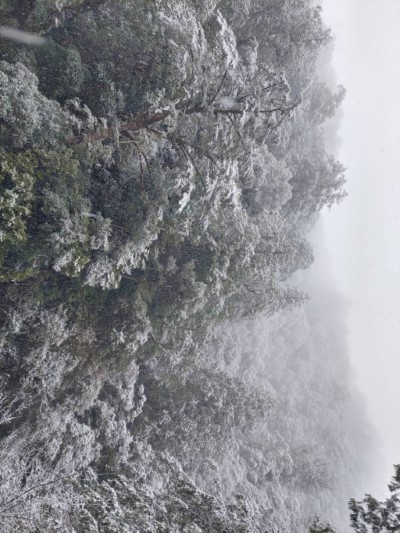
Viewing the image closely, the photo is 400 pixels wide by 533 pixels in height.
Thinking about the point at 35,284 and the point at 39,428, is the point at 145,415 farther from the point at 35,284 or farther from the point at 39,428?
the point at 35,284

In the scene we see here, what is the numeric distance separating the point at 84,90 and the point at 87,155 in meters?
2.42

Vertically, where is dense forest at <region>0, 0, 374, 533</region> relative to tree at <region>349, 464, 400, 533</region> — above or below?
above

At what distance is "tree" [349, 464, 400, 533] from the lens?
638cm

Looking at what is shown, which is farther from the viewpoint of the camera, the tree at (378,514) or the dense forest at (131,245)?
the dense forest at (131,245)

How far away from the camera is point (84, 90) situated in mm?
11781

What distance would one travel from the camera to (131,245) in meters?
12.4

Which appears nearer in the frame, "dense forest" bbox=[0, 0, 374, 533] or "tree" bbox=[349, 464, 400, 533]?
"tree" bbox=[349, 464, 400, 533]

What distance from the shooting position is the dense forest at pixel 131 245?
9.59 metres

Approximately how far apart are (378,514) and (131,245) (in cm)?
869

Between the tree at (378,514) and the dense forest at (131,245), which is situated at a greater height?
the dense forest at (131,245)

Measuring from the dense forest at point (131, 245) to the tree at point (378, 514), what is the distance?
1602 millimetres

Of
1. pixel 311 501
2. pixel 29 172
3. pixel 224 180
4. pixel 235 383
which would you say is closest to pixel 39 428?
pixel 29 172

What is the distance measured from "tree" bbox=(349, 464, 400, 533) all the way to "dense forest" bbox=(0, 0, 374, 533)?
160 centimetres

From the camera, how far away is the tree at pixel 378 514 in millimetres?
6379
